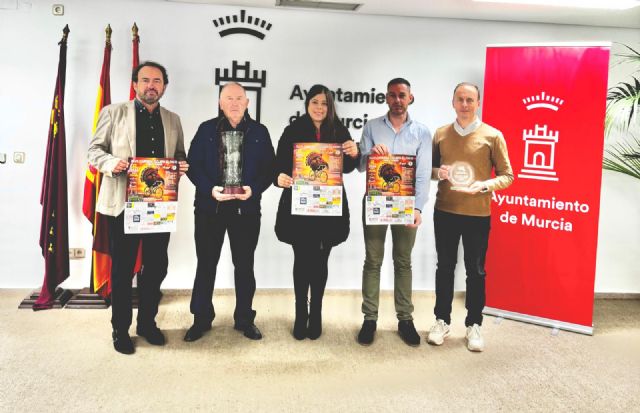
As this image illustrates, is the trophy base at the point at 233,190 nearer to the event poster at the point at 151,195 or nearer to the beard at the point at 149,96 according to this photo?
the event poster at the point at 151,195

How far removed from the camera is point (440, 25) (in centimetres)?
455

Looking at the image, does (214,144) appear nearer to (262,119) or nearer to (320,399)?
(262,119)

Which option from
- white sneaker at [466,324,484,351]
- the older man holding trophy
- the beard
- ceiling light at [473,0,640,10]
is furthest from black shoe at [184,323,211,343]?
ceiling light at [473,0,640,10]

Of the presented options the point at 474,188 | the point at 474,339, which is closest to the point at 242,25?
the point at 474,188

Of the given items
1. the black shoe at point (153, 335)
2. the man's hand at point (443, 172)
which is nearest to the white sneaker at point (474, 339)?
the man's hand at point (443, 172)

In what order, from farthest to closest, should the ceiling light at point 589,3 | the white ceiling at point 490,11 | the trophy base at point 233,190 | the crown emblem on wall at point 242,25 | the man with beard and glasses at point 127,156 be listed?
the crown emblem on wall at point 242,25 → the white ceiling at point 490,11 → the ceiling light at point 589,3 → the trophy base at point 233,190 → the man with beard and glasses at point 127,156

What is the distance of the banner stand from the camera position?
3775 mm

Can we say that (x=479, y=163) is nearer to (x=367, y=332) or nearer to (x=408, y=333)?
(x=408, y=333)

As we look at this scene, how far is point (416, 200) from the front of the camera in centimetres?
336

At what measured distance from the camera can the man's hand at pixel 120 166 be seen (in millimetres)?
3004

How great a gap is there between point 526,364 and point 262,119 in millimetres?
2658

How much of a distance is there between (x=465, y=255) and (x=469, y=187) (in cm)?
44

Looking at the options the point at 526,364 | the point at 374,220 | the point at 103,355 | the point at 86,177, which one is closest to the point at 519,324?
the point at 526,364

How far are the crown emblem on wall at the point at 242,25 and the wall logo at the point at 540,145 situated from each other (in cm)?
209
